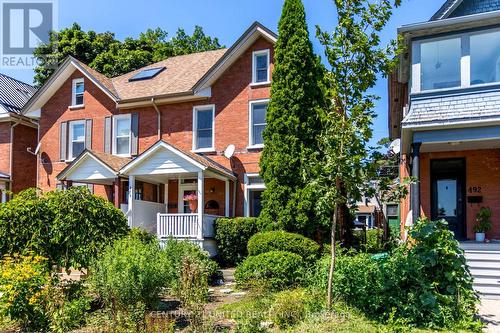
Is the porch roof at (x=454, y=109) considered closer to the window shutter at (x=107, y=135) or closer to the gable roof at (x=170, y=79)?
the gable roof at (x=170, y=79)

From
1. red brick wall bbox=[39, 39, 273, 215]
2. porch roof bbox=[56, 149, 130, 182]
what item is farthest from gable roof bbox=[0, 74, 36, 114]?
porch roof bbox=[56, 149, 130, 182]

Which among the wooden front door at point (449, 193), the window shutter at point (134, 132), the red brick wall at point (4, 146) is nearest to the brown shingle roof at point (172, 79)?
the window shutter at point (134, 132)

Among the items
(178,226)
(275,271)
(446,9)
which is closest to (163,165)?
(178,226)

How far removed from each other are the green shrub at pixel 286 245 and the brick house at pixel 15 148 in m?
15.5

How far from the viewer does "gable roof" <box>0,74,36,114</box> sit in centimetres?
2255

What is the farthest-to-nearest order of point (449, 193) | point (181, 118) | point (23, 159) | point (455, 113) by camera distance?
point (23, 159), point (181, 118), point (449, 193), point (455, 113)

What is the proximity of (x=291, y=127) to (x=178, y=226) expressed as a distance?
550cm

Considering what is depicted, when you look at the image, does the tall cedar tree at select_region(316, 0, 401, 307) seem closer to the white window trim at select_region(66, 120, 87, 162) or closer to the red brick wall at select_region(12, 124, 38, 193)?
the white window trim at select_region(66, 120, 87, 162)

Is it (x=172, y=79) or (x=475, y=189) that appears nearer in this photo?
(x=475, y=189)

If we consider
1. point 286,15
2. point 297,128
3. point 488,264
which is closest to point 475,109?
point 488,264

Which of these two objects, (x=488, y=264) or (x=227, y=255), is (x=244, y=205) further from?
(x=488, y=264)

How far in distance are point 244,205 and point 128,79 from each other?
973cm

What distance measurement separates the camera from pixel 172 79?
20.3 m

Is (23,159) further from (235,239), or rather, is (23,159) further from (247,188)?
(235,239)
